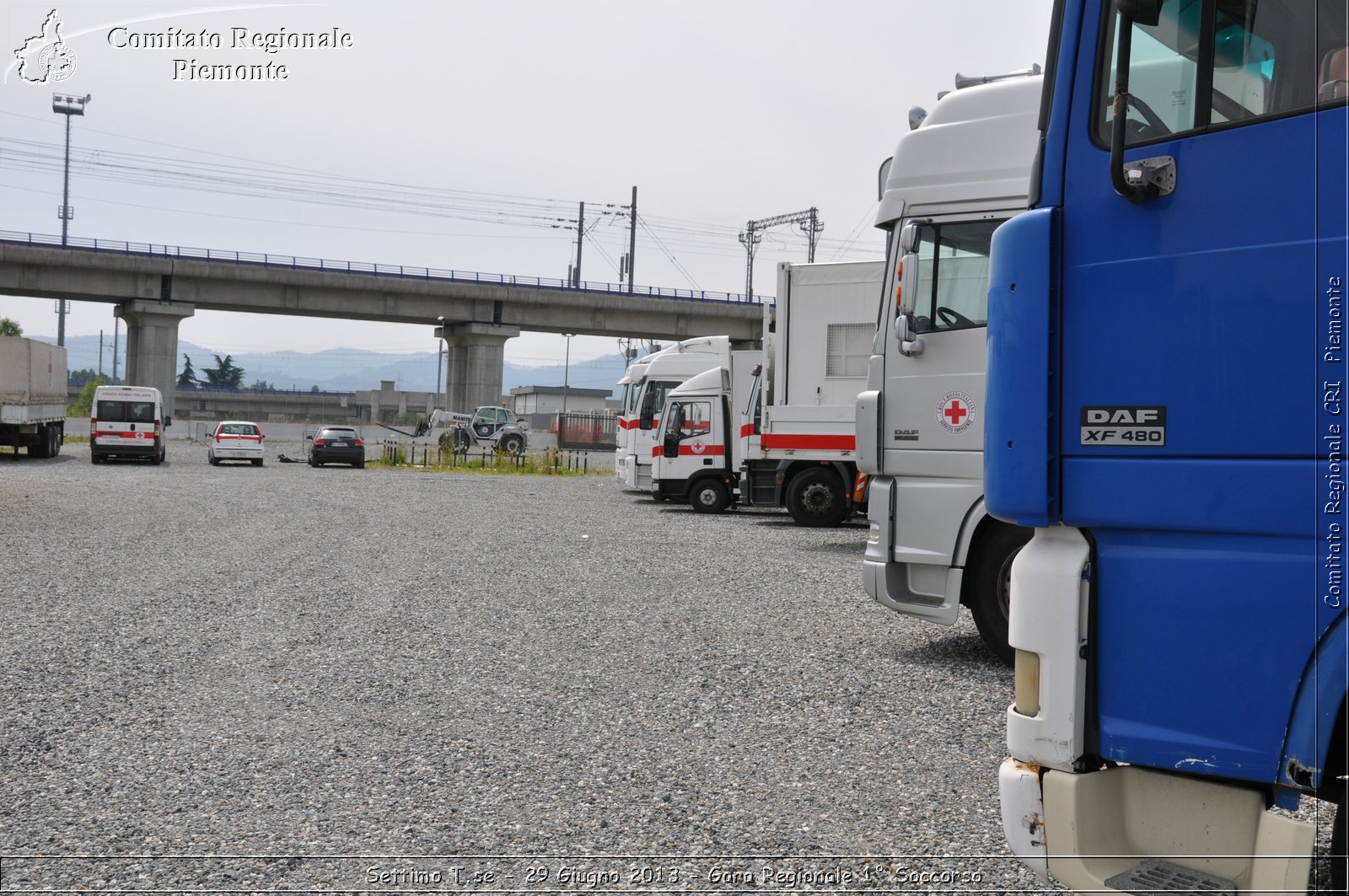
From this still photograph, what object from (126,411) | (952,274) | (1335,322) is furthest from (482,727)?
(126,411)

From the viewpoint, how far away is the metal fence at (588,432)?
6538 centimetres

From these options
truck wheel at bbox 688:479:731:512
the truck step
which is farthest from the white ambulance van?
the truck step

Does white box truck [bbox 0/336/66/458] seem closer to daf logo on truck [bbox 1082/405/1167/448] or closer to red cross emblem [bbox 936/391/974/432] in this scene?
red cross emblem [bbox 936/391/974/432]

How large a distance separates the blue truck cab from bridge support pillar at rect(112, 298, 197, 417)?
54.7 m

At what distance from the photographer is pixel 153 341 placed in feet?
175

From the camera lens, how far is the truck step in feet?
9.32

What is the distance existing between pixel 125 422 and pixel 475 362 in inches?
1079

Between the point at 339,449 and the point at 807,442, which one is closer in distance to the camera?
the point at 807,442

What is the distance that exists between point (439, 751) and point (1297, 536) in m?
3.83

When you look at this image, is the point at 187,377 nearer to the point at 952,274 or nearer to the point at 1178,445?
the point at 952,274

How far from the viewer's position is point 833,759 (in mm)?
5285

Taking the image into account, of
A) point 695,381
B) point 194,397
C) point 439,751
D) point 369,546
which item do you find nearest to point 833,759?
point 439,751

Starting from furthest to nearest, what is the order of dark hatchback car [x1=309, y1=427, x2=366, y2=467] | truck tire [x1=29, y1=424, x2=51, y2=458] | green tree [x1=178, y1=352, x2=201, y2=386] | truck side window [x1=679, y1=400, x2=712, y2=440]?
1. green tree [x1=178, y1=352, x2=201, y2=386]
2. dark hatchback car [x1=309, y1=427, x2=366, y2=467]
3. truck tire [x1=29, y1=424, x2=51, y2=458]
4. truck side window [x1=679, y1=400, x2=712, y2=440]

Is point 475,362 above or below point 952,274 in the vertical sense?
above
